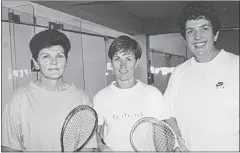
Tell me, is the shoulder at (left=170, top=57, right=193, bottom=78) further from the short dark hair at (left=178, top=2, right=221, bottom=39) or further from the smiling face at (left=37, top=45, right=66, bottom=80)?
the smiling face at (left=37, top=45, right=66, bottom=80)

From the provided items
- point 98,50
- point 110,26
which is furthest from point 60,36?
point 98,50

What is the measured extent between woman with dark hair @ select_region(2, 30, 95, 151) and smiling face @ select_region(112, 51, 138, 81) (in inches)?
4.7

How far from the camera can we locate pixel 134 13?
7.04ft

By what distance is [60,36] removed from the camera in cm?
69

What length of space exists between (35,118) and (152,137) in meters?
0.28

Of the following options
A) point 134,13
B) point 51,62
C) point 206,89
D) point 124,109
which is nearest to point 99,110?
point 124,109

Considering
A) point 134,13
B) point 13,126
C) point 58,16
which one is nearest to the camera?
point 13,126

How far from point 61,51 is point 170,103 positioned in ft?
1.00

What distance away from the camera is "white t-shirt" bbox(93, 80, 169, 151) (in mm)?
704

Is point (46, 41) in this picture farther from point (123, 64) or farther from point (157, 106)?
point (157, 106)

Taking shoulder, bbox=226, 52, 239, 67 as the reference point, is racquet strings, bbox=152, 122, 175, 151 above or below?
below

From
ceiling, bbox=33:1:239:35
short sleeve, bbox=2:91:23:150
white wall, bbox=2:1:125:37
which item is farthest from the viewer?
ceiling, bbox=33:1:239:35

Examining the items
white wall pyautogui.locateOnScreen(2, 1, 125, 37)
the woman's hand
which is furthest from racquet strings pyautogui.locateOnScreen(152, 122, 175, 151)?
white wall pyautogui.locateOnScreen(2, 1, 125, 37)

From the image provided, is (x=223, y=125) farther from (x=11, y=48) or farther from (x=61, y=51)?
(x=11, y=48)
